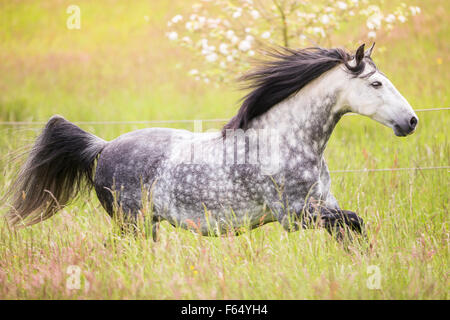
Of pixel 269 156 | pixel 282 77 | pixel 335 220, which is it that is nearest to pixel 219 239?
pixel 269 156

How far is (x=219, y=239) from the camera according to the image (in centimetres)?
370

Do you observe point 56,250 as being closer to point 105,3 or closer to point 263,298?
point 263,298

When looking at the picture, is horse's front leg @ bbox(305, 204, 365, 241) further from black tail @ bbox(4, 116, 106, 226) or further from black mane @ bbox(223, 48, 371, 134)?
black tail @ bbox(4, 116, 106, 226)

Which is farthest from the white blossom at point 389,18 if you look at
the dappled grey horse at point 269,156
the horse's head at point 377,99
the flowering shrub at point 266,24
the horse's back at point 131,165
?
the horse's back at point 131,165

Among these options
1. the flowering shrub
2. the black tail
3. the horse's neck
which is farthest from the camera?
the flowering shrub

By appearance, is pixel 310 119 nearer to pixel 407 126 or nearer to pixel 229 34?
pixel 407 126

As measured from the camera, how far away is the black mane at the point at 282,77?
3609 mm

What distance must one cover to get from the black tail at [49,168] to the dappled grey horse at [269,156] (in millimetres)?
495

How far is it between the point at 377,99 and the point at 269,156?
889 mm

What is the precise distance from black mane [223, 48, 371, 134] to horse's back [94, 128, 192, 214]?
2.09 feet

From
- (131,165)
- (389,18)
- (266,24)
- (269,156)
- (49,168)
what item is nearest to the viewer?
(269,156)

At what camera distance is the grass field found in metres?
3.12

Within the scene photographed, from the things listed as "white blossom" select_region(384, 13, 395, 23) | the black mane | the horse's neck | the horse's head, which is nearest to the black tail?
the black mane

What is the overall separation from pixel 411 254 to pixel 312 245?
0.71 meters
